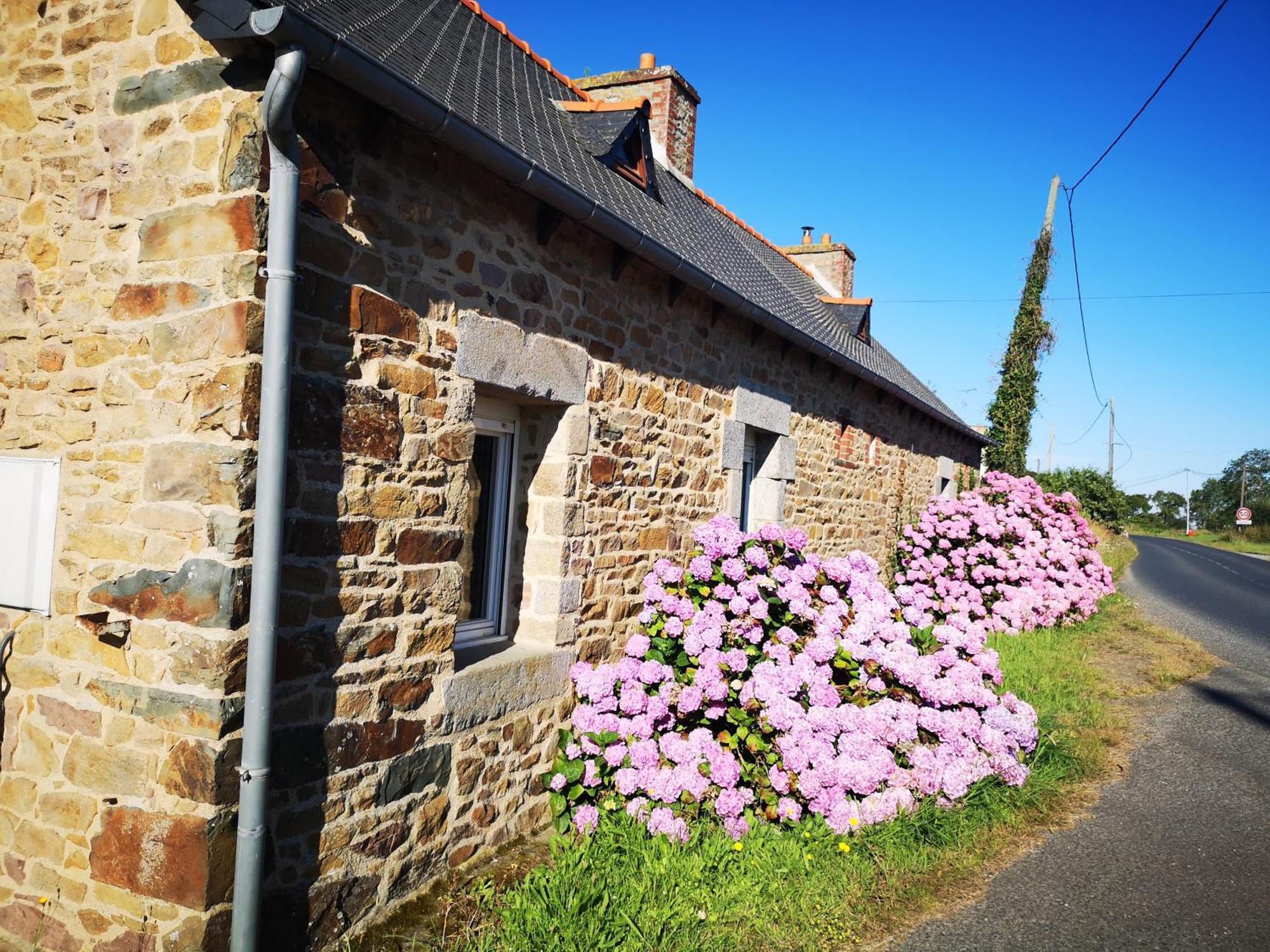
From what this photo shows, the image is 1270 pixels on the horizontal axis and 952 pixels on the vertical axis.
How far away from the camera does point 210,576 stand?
2.81m

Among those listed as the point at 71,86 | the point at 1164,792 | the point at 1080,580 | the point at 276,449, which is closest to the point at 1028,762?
the point at 1164,792

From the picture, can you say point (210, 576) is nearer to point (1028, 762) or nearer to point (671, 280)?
point (671, 280)

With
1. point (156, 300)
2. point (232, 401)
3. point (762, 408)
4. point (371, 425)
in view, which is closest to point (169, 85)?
point (156, 300)

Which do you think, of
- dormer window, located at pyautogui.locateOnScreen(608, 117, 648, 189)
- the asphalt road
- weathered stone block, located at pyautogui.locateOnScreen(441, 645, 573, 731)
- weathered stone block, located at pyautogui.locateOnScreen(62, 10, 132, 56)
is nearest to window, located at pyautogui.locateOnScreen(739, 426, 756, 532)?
dormer window, located at pyautogui.locateOnScreen(608, 117, 648, 189)

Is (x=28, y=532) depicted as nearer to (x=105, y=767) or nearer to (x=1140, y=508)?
(x=105, y=767)

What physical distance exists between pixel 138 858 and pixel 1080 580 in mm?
10809

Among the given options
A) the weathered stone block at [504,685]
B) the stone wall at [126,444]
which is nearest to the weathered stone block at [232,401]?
the stone wall at [126,444]

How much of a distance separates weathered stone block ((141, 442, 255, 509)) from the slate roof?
4.67 ft

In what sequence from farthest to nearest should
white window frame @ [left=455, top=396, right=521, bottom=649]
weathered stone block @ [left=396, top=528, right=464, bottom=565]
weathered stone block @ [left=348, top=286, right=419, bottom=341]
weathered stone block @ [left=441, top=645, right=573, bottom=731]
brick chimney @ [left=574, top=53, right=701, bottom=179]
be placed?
brick chimney @ [left=574, top=53, right=701, bottom=179] < white window frame @ [left=455, top=396, right=521, bottom=649] < weathered stone block @ [left=441, top=645, right=573, bottom=731] < weathered stone block @ [left=396, top=528, right=464, bottom=565] < weathered stone block @ [left=348, top=286, right=419, bottom=341]

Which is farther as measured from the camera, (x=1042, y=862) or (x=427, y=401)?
(x=1042, y=862)

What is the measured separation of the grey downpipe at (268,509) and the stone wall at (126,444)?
0.07 metres

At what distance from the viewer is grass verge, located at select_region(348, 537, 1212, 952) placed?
3.33 meters

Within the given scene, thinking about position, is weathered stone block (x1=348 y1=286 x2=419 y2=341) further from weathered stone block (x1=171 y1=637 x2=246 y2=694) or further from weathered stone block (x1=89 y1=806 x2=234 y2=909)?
weathered stone block (x1=89 y1=806 x2=234 y2=909)

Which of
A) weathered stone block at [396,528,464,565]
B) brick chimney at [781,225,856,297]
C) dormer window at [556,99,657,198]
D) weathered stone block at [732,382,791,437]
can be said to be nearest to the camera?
weathered stone block at [396,528,464,565]
